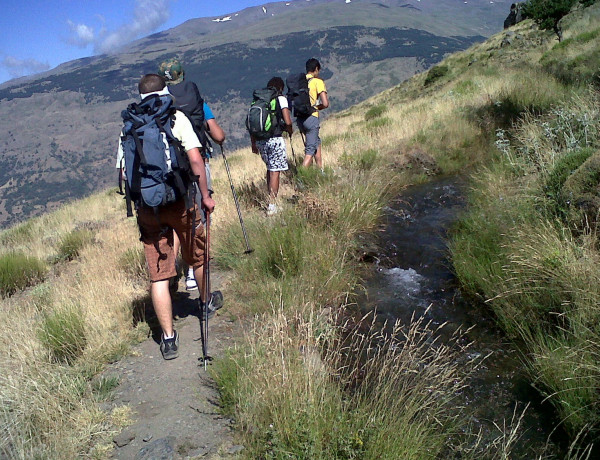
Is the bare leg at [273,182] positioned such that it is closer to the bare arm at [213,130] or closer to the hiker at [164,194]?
the bare arm at [213,130]

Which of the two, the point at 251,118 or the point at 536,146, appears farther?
the point at 251,118

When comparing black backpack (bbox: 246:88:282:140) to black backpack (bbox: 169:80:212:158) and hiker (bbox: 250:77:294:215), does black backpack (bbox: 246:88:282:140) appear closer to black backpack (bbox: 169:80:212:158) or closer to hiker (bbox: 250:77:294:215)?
hiker (bbox: 250:77:294:215)

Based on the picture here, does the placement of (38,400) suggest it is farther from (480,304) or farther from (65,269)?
(65,269)

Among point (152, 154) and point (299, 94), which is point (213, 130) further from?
point (299, 94)

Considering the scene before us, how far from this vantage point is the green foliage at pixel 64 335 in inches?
148

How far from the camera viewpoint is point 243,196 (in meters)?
8.13

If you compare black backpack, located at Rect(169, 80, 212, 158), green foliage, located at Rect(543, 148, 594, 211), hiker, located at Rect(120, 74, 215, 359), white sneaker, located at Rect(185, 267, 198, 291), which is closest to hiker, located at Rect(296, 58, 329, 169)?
black backpack, located at Rect(169, 80, 212, 158)

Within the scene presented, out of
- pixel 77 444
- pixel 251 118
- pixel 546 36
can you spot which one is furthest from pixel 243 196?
pixel 546 36

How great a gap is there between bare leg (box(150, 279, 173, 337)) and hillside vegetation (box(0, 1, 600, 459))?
1.58 feet

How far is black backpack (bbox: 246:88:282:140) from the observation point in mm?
6348

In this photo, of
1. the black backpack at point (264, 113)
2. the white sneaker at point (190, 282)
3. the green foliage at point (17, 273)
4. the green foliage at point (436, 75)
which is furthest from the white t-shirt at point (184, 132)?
the green foliage at point (436, 75)

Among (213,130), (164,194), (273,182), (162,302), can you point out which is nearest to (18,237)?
(273,182)

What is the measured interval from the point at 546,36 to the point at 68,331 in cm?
2988

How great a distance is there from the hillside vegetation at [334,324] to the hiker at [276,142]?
0.39 m
